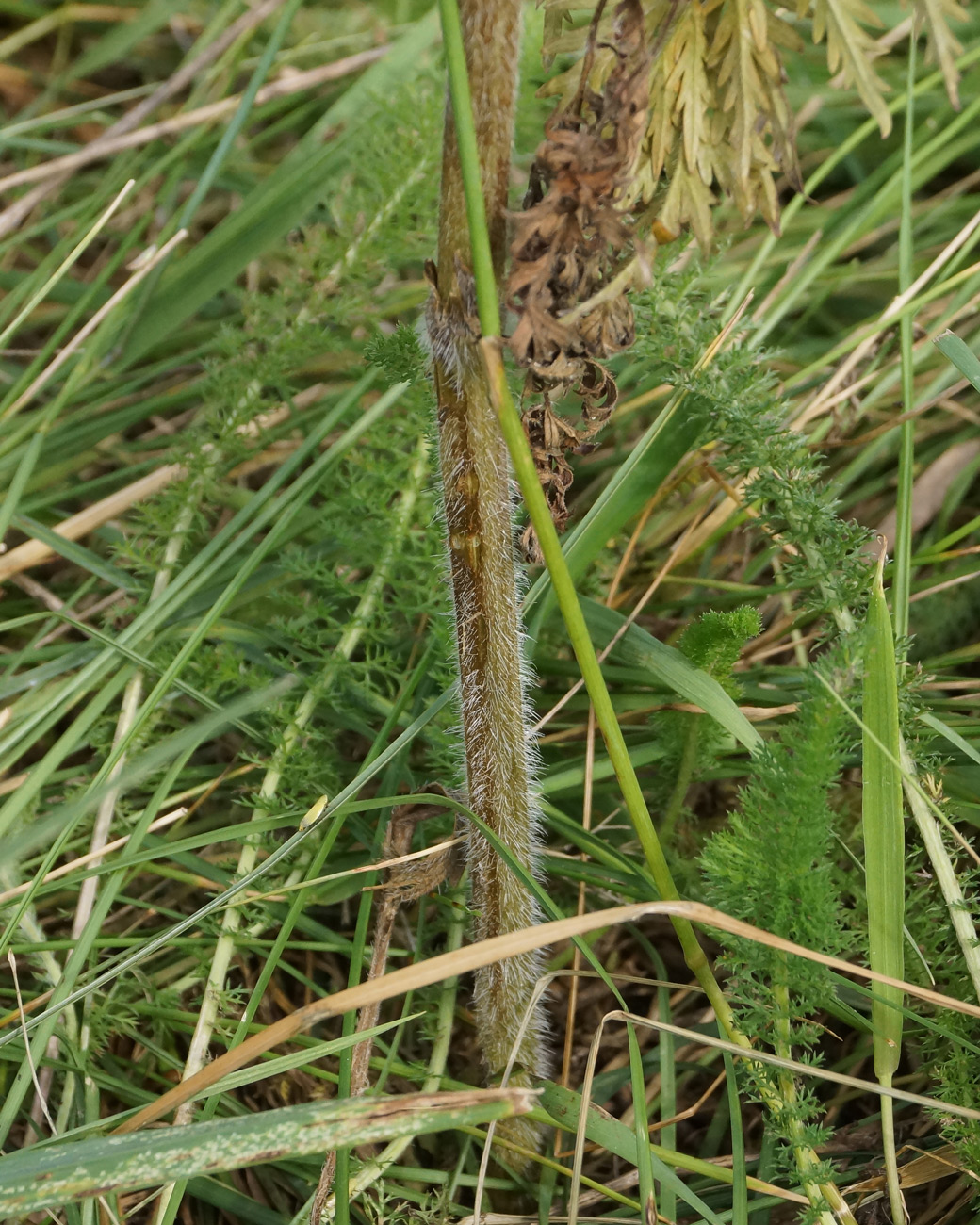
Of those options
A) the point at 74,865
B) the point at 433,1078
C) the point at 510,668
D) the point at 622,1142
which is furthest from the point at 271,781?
the point at 622,1142

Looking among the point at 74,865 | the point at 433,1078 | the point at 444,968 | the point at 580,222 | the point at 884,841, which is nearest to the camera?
the point at 580,222

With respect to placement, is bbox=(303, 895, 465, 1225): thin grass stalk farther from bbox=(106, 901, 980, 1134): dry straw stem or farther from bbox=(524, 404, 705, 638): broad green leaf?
bbox=(524, 404, 705, 638): broad green leaf

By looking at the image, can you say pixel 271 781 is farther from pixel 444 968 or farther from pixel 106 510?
pixel 106 510

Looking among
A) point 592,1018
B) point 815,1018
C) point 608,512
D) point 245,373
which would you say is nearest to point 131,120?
point 245,373

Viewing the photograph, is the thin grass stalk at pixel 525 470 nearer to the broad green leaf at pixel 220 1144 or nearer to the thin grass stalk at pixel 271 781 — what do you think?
the broad green leaf at pixel 220 1144

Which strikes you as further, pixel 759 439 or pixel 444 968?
pixel 759 439

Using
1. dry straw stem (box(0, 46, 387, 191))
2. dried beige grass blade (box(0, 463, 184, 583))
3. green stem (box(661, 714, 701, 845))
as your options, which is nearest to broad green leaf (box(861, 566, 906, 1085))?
green stem (box(661, 714, 701, 845))

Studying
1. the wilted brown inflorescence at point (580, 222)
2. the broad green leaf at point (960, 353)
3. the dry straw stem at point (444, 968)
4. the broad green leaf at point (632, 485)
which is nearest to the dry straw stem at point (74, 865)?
the dry straw stem at point (444, 968)
